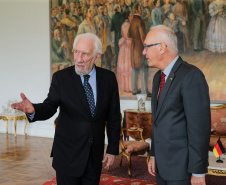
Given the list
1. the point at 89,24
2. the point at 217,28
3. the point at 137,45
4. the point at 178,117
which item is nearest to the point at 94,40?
the point at 178,117

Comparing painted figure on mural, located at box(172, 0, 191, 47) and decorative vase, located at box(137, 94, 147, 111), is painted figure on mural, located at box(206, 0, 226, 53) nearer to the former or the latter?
painted figure on mural, located at box(172, 0, 191, 47)

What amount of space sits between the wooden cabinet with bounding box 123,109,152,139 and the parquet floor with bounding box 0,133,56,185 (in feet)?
6.32

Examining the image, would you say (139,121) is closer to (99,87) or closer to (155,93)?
(99,87)

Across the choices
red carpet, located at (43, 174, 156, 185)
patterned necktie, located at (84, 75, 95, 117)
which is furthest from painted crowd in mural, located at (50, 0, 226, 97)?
patterned necktie, located at (84, 75, 95, 117)

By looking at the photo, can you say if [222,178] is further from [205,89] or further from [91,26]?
[91,26]

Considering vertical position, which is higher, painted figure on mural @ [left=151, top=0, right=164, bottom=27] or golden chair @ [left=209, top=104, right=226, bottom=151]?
painted figure on mural @ [left=151, top=0, right=164, bottom=27]

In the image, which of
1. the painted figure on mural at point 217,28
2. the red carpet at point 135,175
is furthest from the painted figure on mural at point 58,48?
the painted figure on mural at point 217,28

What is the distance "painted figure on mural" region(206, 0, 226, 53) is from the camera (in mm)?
6986

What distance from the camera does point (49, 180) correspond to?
17.3 ft

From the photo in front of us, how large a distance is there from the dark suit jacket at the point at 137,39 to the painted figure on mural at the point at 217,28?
1645 millimetres

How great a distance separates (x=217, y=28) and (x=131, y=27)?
84.0 inches

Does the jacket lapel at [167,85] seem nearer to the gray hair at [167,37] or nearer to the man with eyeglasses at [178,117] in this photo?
the man with eyeglasses at [178,117]

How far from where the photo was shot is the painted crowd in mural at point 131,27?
7.18 m

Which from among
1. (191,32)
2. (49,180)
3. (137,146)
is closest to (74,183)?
(49,180)
